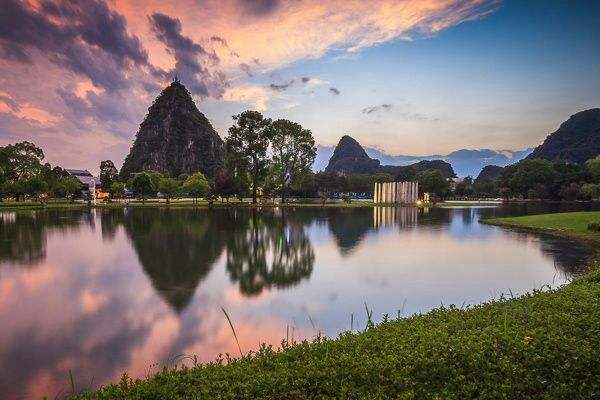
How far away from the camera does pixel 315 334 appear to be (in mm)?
11781

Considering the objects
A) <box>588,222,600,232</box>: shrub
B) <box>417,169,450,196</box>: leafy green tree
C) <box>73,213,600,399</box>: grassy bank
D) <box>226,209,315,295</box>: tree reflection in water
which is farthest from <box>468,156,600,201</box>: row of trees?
<box>73,213,600,399</box>: grassy bank

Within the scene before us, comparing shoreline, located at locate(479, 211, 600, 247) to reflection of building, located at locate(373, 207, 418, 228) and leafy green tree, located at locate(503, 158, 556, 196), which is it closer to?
reflection of building, located at locate(373, 207, 418, 228)

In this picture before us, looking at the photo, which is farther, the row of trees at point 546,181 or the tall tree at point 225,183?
the row of trees at point 546,181

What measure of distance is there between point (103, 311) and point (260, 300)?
17.1 ft

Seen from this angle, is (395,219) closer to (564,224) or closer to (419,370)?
(564,224)

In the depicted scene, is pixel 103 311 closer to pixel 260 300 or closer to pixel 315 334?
pixel 260 300

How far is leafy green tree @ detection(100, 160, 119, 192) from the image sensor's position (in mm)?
124106

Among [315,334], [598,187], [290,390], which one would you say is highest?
[598,187]

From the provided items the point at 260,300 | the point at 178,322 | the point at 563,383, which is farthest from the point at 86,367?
the point at 563,383

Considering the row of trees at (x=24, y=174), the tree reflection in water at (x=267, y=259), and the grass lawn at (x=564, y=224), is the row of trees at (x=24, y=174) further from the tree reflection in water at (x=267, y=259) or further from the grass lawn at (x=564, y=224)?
the grass lawn at (x=564, y=224)

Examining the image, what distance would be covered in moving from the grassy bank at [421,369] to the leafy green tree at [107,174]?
124 meters

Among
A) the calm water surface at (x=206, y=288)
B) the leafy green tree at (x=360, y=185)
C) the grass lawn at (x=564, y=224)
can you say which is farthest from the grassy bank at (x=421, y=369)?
the leafy green tree at (x=360, y=185)

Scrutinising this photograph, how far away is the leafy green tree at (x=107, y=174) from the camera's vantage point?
407ft

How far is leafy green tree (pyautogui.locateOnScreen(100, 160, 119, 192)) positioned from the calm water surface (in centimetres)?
9814
